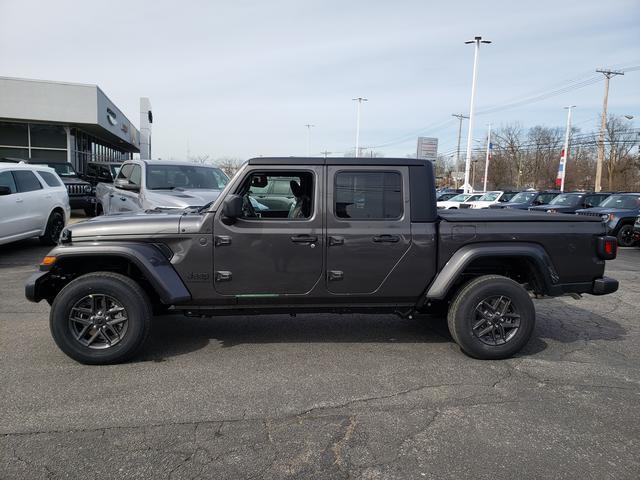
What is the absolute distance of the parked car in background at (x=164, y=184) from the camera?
8703 millimetres

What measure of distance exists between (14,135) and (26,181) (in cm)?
1714

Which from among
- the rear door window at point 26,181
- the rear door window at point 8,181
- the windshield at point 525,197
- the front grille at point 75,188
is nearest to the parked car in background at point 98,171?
the front grille at point 75,188

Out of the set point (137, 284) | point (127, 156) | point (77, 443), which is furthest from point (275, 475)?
point (127, 156)

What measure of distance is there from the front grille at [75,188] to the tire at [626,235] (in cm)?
1662

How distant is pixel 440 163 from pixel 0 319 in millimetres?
95359

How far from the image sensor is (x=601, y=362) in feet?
14.6

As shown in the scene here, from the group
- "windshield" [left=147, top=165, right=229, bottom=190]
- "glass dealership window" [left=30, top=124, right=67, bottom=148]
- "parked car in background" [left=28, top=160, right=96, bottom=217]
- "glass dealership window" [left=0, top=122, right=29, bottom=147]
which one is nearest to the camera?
"windshield" [left=147, top=165, right=229, bottom=190]

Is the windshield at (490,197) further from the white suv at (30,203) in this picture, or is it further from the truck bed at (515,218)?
the truck bed at (515,218)

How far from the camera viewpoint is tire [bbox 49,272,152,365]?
4.07 metres

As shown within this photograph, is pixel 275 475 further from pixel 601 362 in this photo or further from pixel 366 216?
pixel 601 362

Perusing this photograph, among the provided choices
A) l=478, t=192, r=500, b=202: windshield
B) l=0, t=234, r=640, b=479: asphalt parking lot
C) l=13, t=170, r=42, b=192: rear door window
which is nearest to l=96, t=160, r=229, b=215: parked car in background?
l=13, t=170, r=42, b=192: rear door window

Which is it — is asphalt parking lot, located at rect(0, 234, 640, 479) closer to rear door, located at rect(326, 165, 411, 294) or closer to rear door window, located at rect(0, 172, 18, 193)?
rear door, located at rect(326, 165, 411, 294)

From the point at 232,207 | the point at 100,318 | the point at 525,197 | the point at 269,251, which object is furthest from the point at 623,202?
the point at 100,318

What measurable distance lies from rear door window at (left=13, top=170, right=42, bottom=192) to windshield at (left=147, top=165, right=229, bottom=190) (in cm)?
243
